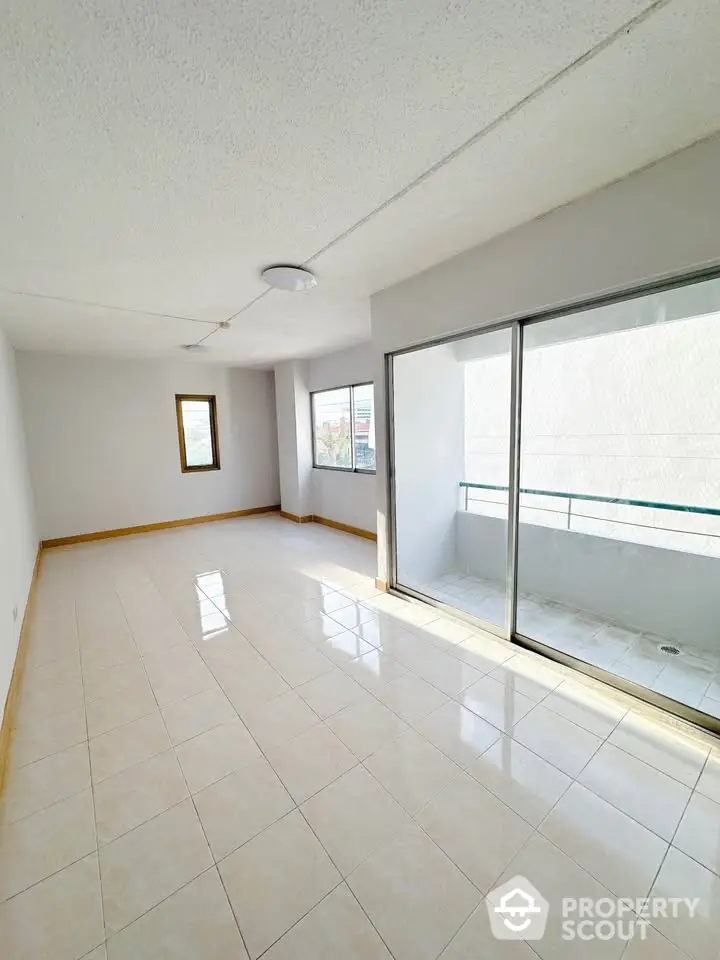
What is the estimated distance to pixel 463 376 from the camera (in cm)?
344

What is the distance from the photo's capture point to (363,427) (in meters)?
4.97

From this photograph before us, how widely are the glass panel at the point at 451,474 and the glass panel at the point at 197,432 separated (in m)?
3.88

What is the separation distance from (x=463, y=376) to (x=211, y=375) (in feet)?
13.2

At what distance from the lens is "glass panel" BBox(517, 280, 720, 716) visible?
214 cm

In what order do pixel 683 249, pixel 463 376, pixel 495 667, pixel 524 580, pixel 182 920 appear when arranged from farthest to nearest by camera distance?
1. pixel 463 376
2. pixel 524 580
3. pixel 495 667
4. pixel 683 249
5. pixel 182 920

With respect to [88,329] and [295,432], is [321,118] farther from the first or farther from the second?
[295,432]

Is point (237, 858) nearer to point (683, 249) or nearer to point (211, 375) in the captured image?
point (683, 249)

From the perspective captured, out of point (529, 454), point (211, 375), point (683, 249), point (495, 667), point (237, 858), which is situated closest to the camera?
point (237, 858)

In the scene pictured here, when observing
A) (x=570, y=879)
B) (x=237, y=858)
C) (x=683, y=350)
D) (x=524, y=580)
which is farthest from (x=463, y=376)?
(x=237, y=858)

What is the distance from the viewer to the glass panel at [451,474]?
3.10m

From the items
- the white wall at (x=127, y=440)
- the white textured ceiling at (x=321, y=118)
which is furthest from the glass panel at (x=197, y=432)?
the white textured ceiling at (x=321, y=118)

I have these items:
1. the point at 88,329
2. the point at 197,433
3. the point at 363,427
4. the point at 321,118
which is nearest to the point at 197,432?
the point at 197,433

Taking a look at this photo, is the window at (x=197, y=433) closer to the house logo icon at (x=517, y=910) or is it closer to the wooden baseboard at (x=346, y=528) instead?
the wooden baseboard at (x=346, y=528)

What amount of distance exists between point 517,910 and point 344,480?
4465 millimetres
